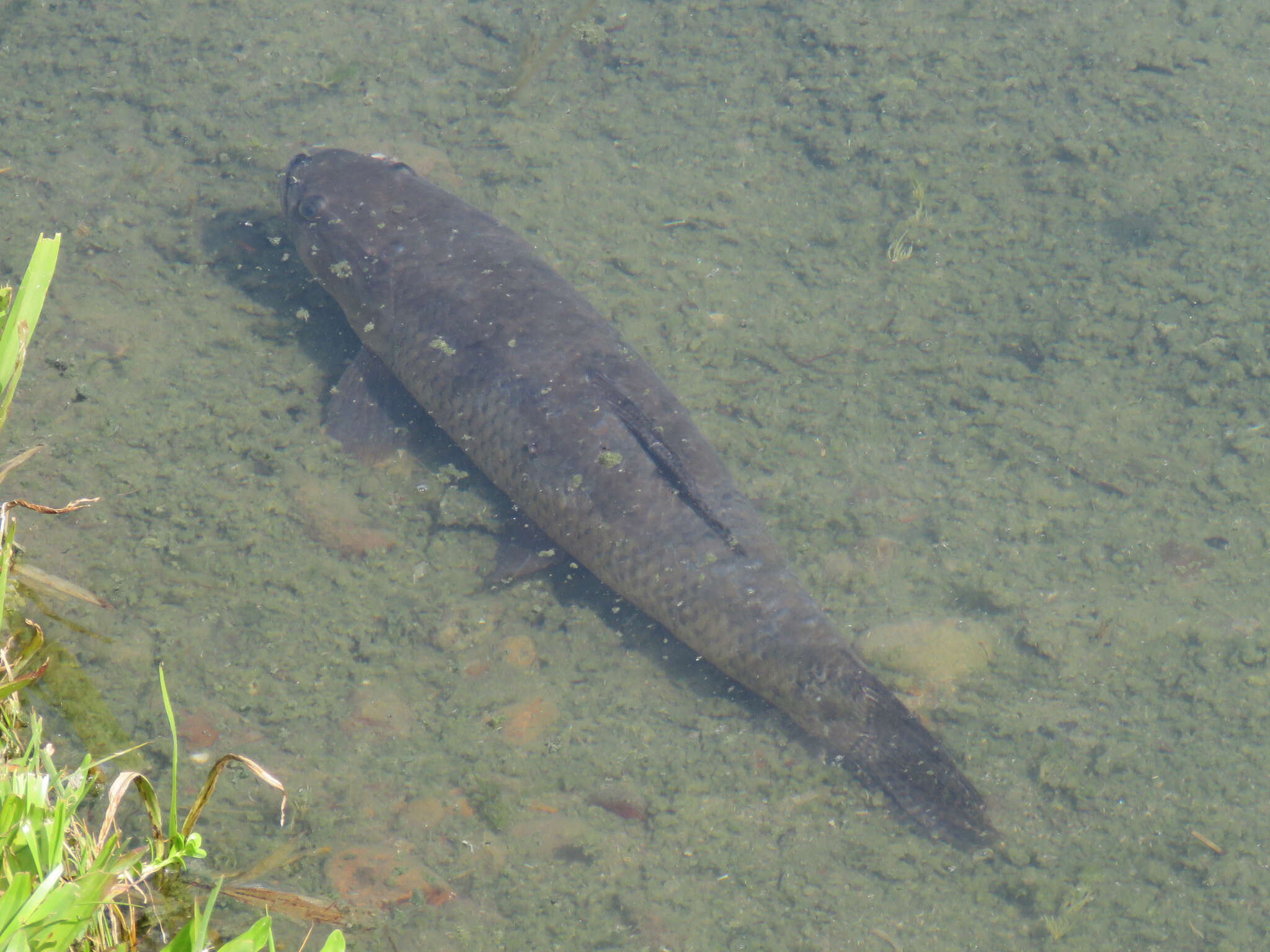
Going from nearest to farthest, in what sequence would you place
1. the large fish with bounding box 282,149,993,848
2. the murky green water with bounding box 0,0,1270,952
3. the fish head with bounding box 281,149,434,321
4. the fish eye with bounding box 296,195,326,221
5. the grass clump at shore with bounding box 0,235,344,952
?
the grass clump at shore with bounding box 0,235,344,952 → the murky green water with bounding box 0,0,1270,952 → the large fish with bounding box 282,149,993,848 → the fish head with bounding box 281,149,434,321 → the fish eye with bounding box 296,195,326,221

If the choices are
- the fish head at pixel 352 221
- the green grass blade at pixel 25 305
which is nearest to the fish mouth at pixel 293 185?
the fish head at pixel 352 221

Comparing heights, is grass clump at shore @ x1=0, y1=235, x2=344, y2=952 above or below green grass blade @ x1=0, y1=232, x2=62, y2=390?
below

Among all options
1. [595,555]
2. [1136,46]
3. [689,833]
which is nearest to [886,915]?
[689,833]

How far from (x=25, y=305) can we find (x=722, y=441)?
3.45 m

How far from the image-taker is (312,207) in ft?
17.1

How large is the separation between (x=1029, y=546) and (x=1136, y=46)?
4.66 metres

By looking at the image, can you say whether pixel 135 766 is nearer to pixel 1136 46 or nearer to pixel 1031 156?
pixel 1031 156

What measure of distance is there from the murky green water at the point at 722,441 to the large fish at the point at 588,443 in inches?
8.3

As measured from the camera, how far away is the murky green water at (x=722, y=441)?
3.45 metres

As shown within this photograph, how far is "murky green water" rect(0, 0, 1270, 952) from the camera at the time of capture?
3447 mm

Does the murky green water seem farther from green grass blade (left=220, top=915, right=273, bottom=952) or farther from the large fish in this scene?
green grass blade (left=220, top=915, right=273, bottom=952)

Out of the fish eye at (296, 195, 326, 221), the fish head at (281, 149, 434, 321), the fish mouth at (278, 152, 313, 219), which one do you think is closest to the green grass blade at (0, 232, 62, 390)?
the fish head at (281, 149, 434, 321)

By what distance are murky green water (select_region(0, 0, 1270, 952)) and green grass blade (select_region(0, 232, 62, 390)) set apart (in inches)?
59.3

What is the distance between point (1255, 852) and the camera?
358cm
